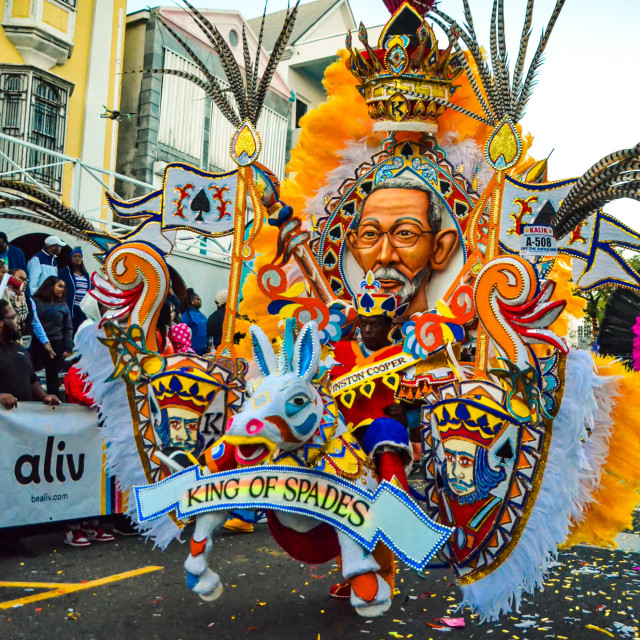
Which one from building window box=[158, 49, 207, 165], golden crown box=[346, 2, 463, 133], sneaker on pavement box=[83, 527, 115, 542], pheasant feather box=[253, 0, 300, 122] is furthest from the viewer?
building window box=[158, 49, 207, 165]

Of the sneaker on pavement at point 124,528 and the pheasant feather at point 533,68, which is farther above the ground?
the pheasant feather at point 533,68

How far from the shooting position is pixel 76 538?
5.10 m

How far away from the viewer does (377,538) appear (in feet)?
9.71

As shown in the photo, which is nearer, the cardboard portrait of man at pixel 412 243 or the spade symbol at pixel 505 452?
the spade symbol at pixel 505 452

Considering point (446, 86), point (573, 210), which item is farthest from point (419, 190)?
point (573, 210)

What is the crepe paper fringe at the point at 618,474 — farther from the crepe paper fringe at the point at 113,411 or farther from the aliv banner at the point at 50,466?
the aliv banner at the point at 50,466

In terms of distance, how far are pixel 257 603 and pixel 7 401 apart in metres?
2.06

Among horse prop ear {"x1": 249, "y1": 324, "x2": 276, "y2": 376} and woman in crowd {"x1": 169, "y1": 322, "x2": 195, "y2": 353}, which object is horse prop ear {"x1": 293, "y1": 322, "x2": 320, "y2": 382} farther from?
woman in crowd {"x1": 169, "y1": 322, "x2": 195, "y2": 353}

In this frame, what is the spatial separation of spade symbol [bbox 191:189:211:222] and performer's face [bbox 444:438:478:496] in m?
1.96

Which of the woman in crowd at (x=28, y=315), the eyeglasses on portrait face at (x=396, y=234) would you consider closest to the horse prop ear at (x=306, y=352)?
the eyeglasses on portrait face at (x=396, y=234)

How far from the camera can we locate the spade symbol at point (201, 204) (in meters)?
4.34

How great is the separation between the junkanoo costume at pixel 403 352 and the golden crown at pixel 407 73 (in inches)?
0.5

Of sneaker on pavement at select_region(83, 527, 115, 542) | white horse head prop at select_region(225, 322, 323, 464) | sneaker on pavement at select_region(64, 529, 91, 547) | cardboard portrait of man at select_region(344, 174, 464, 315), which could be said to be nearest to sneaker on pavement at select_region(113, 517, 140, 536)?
sneaker on pavement at select_region(83, 527, 115, 542)

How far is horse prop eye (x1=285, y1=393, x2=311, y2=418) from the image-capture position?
2.90 metres
